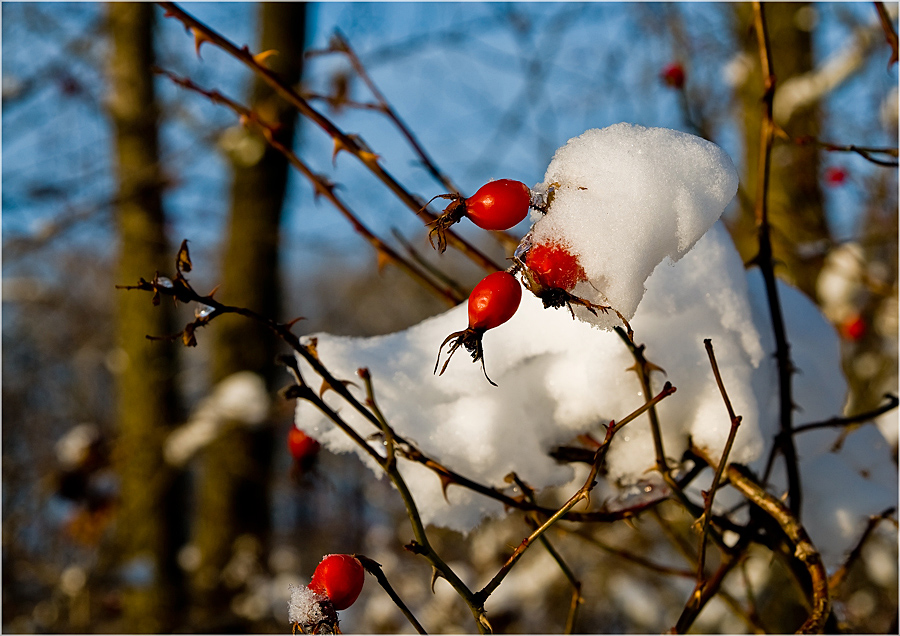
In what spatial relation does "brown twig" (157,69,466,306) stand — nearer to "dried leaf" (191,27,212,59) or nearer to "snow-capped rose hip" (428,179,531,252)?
"dried leaf" (191,27,212,59)

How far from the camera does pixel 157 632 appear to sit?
308cm

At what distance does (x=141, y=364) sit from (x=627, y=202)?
3.64 metres

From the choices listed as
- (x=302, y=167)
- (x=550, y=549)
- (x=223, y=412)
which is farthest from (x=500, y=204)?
(x=223, y=412)

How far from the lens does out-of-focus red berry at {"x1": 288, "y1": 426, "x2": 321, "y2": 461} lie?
2.88ft

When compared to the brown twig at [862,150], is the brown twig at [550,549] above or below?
below

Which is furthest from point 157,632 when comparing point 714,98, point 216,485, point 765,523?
point 714,98

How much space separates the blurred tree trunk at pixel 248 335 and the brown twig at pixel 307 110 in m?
2.52

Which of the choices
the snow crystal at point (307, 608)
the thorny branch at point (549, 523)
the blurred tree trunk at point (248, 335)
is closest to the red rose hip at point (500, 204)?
the thorny branch at point (549, 523)

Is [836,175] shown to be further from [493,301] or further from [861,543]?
[493,301]

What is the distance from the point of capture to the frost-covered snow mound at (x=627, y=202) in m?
0.48

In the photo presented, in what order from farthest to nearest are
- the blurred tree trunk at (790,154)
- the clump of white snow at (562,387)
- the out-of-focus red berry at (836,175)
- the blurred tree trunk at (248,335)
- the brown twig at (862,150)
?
the blurred tree trunk at (248,335), the out-of-focus red berry at (836,175), the blurred tree trunk at (790,154), the brown twig at (862,150), the clump of white snow at (562,387)

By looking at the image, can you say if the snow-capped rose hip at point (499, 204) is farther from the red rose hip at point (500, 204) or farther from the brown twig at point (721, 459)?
the brown twig at point (721, 459)

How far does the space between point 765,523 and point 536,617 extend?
A: 361 cm

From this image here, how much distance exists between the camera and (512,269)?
0.51 metres
